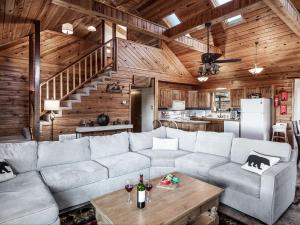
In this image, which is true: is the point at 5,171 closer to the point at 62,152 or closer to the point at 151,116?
the point at 62,152

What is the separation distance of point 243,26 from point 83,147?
5.49 metres

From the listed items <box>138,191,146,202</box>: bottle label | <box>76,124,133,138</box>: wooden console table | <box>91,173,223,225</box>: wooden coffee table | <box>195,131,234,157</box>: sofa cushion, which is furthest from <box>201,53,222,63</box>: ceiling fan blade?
<box>76,124,133,138</box>: wooden console table

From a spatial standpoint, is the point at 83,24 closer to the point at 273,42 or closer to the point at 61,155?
the point at 61,155

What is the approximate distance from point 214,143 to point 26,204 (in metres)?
2.96

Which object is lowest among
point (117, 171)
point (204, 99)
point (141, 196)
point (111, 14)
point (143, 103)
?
point (117, 171)

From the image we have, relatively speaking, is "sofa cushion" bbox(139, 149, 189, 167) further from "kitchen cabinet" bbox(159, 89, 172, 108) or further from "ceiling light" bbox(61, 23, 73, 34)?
"ceiling light" bbox(61, 23, 73, 34)

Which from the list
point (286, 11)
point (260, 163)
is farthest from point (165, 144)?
point (286, 11)

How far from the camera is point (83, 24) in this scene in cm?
678

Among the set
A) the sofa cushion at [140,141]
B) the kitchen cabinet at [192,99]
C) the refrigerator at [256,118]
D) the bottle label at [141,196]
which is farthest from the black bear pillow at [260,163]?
the kitchen cabinet at [192,99]

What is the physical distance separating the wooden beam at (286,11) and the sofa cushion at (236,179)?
9.02ft

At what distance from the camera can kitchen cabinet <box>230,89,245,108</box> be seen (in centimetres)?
776

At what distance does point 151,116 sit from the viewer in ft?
26.2

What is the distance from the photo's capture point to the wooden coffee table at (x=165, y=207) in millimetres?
1698

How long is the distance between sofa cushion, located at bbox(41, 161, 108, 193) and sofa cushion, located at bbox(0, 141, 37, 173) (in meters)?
0.20
